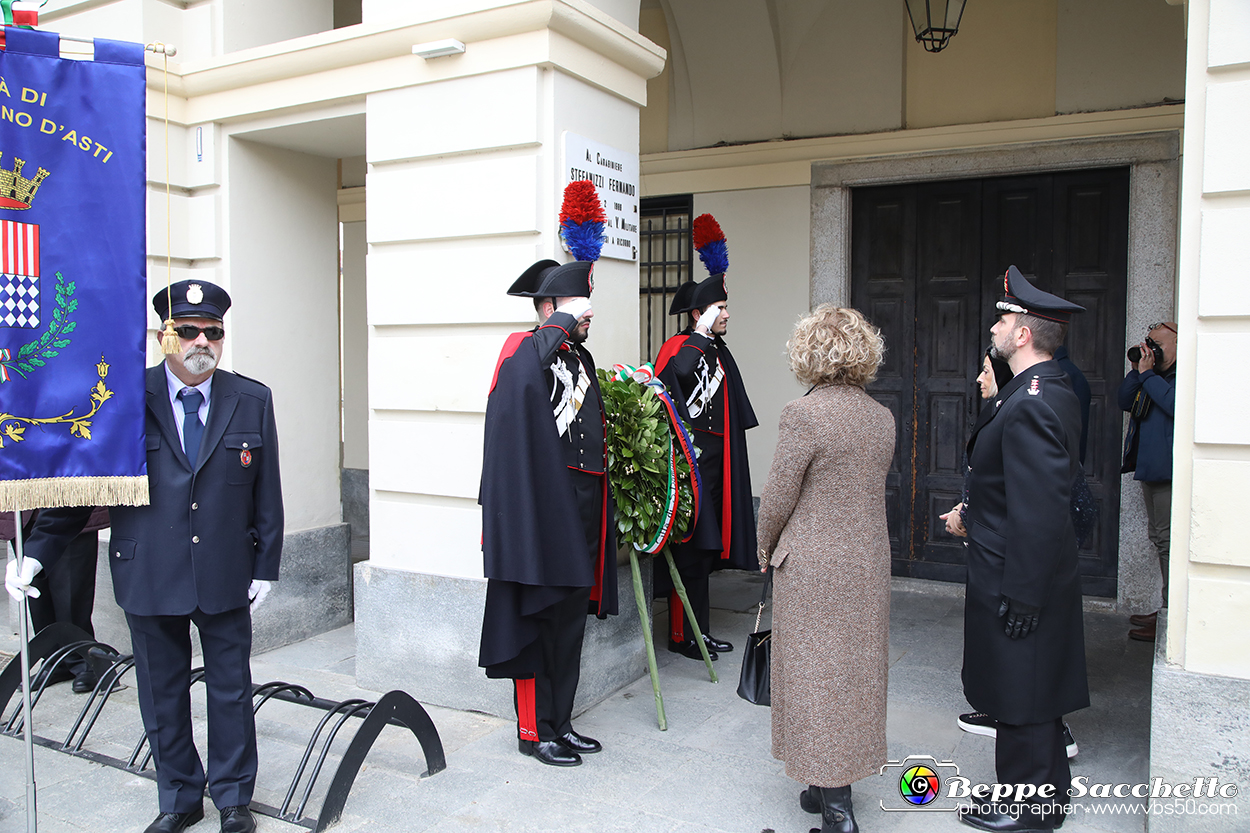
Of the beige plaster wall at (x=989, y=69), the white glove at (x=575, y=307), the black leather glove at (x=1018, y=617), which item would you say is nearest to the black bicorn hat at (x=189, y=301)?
the white glove at (x=575, y=307)

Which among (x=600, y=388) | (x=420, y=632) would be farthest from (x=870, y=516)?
(x=420, y=632)

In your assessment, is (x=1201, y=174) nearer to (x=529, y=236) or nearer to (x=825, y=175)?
(x=529, y=236)

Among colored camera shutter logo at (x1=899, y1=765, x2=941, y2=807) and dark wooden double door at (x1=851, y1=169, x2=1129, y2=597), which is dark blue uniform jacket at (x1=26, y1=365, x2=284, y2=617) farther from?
dark wooden double door at (x1=851, y1=169, x2=1129, y2=597)

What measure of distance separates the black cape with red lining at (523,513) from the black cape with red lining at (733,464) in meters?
1.67

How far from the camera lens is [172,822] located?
337cm

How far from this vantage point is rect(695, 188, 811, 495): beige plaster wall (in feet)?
23.4

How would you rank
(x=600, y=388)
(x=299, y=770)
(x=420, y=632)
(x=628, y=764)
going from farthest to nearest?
1. (x=420, y=632)
2. (x=600, y=388)
3. (x=628, y=764)
4. (x=299, y=770)

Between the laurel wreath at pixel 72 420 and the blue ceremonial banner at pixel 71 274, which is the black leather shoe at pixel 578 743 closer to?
the blue ceremonial banner at pixel 71 274

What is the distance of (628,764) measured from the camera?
3.96 m

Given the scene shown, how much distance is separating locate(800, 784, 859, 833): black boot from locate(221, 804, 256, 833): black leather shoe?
6.70ft

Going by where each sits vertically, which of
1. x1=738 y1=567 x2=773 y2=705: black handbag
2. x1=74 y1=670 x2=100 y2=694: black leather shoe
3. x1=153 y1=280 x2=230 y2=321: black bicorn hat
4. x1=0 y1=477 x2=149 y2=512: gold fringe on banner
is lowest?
x1=74 y1=670 x2=100 y2=694: black leather shoe

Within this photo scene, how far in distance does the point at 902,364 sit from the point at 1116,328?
1.41m

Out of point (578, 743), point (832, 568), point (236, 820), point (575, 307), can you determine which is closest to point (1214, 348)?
point (832, 568)

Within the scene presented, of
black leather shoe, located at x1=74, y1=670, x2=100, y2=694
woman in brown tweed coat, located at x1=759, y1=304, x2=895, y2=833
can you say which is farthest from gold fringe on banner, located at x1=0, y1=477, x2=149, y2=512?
black leather shoe, located at x1=74, y1=670, x2=100, y2=694
